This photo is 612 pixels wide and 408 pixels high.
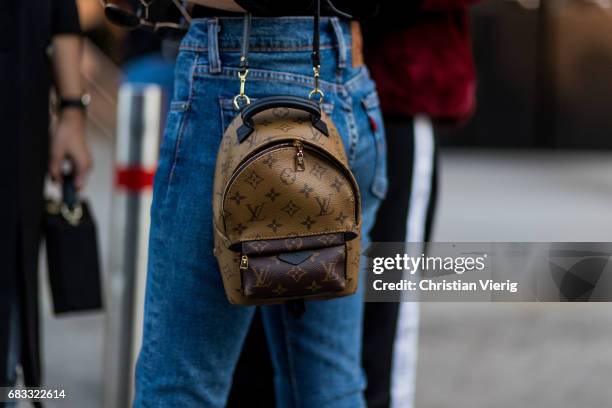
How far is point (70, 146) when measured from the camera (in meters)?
2.92

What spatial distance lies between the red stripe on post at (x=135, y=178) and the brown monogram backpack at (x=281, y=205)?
68.4 inches

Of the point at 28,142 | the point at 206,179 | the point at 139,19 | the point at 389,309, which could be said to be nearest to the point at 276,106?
the point at 206,179

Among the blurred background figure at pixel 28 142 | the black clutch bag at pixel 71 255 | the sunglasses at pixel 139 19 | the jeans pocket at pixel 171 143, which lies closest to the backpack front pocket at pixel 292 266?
the jeans pocket at pixel 171 143

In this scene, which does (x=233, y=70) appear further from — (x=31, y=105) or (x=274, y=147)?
(x=31, y=105)

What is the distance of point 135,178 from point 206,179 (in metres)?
1.67

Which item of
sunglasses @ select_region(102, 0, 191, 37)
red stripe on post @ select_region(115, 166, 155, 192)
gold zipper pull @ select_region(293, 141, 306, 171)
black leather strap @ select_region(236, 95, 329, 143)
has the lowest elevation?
gold zipper pull @ select_region(293, 141, 306, 171)

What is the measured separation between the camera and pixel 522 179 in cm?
910

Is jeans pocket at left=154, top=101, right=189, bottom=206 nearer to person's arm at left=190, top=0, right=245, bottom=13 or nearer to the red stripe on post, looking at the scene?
person's arm at left=190, top=0, right=245, bottom=13

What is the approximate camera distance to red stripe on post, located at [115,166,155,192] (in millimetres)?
3627

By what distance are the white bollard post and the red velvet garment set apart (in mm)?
916

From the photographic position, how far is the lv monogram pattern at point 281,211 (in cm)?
187

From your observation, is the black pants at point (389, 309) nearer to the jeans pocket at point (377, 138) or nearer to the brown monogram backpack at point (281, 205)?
the jeans pocket at point (377, 138)

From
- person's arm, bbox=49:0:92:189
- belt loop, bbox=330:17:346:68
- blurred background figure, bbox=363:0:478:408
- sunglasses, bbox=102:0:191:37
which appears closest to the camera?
belt loop, bbox=330:17:346:68

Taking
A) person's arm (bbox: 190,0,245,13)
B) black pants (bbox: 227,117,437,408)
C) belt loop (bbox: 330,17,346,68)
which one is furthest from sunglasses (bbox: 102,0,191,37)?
black pants (bbox: 227,117,437,408)
